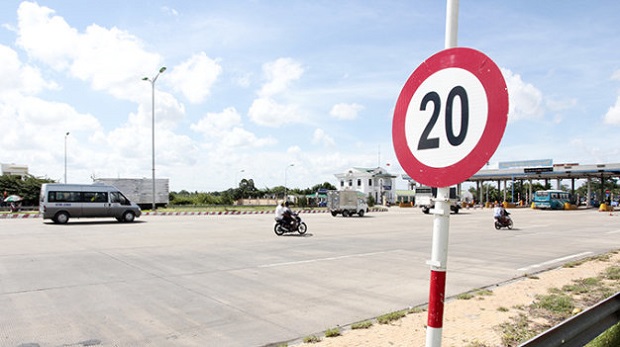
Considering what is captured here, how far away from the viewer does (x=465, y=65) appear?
2.29 meters

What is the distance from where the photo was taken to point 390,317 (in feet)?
19.0

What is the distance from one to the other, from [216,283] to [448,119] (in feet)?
22.4

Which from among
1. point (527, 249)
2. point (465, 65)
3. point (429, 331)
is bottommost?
point (527, 249)

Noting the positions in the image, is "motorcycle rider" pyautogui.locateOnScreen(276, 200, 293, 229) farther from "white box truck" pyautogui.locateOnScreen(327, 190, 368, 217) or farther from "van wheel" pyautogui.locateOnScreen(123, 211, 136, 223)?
"white box truck" pyautogui.locateOnScreen(327, 190, 368, 217)

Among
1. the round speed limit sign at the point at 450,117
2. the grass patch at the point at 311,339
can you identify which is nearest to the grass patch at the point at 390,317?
the grass patch at the point at 311,339

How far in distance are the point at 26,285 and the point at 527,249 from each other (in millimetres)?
13833

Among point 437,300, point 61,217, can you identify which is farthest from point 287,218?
point 437,300

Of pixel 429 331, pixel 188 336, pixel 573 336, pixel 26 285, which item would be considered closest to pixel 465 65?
pixel 429 331

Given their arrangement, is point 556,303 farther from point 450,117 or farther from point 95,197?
point 95,197

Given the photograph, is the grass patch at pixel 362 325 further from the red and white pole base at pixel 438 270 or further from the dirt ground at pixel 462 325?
the red and white pole base at pixel 438 270

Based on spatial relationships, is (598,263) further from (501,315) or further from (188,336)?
(188,336)

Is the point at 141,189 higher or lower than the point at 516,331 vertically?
higher

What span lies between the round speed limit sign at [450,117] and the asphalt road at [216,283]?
3.57 m

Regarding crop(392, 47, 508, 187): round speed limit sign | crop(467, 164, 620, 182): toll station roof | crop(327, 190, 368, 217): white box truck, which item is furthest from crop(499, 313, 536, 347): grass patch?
crop(467, 164, 620, 182): toll station roof
